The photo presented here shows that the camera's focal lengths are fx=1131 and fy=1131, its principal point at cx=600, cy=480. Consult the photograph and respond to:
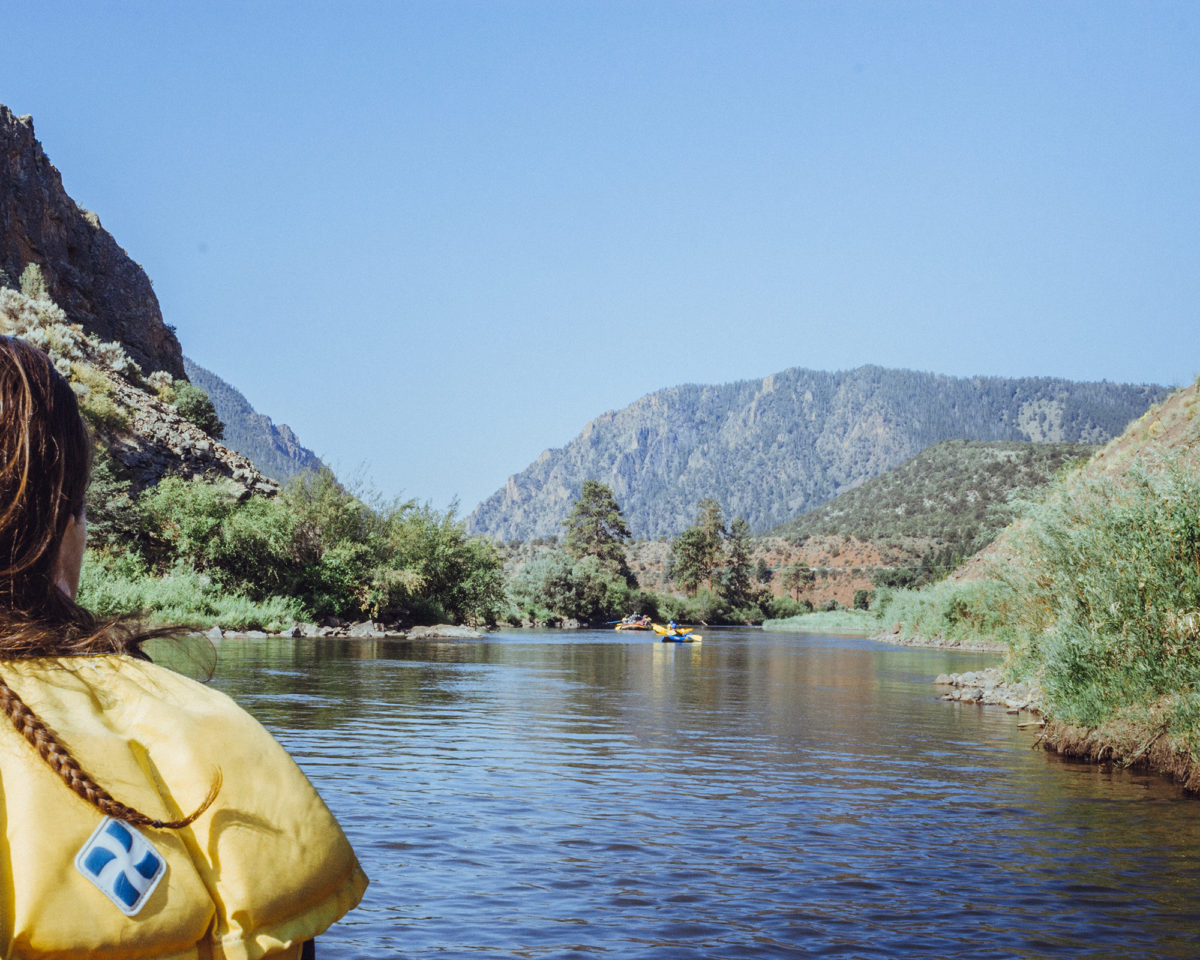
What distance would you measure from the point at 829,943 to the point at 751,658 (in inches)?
1315

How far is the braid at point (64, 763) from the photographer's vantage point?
1598 mm

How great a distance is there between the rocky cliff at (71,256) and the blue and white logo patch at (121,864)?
6896 cm

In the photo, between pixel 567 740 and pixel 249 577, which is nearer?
pixel 567 740

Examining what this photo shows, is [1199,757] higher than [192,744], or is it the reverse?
[192,744]

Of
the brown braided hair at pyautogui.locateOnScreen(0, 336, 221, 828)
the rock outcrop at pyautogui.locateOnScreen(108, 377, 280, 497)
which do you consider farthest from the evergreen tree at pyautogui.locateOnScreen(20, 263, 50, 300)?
the brown braided hair at pyautogui.locateOnScreen(0, 336, 221, 828)

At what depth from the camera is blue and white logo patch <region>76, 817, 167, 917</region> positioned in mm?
1599

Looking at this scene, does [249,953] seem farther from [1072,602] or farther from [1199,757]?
[1072,602]

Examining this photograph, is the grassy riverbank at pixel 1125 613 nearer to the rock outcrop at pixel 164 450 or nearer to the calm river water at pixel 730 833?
the calm river water at pixel 730 833

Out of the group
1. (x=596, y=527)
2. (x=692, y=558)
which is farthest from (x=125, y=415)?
(x=692, y=558)

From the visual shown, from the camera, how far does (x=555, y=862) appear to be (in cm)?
903

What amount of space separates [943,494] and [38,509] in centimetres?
14680

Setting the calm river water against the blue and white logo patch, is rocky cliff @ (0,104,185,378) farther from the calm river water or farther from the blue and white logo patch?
the blue and white logo patch

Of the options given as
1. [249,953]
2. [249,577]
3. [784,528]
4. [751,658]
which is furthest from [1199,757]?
[784,528]

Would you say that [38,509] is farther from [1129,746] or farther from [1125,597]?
[1129,746]
